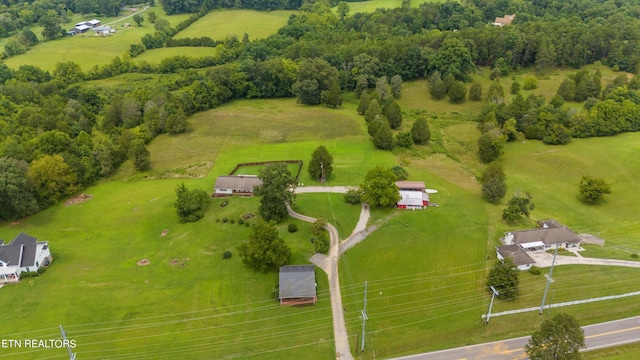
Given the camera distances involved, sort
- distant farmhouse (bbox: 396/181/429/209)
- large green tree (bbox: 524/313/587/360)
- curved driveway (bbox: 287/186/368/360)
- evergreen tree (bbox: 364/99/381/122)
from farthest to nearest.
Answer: evergreen tree (bbox: 364/99/381/122)
distant farmhouse (bbox: 396/181/429/209)
curved driveway (bbox: 287/186/368/360)
large green tree (bbox: 524/313/587/360)

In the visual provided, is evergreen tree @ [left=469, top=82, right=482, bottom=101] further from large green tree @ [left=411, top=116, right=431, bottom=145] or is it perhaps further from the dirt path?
the dirt path

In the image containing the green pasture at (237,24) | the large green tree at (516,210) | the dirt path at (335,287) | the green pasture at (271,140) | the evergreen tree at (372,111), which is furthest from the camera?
the green pasture at (237,24)

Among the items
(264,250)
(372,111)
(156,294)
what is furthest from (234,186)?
(372,111)

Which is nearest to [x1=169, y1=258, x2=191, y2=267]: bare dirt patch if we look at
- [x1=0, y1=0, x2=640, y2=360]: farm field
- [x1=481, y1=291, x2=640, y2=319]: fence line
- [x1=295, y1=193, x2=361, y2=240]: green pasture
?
[x1=0, y1=0, x2=640, y2=360]: farm field

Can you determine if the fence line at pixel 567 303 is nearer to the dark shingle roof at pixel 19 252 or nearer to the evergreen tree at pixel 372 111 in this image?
the dark shingle roof at pixel 19 252

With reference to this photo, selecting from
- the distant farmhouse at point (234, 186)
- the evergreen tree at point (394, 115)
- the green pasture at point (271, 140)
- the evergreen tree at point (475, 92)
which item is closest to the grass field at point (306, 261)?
the green pasture at point (271, 140)

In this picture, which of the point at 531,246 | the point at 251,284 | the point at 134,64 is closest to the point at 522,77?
the point at 531,246
